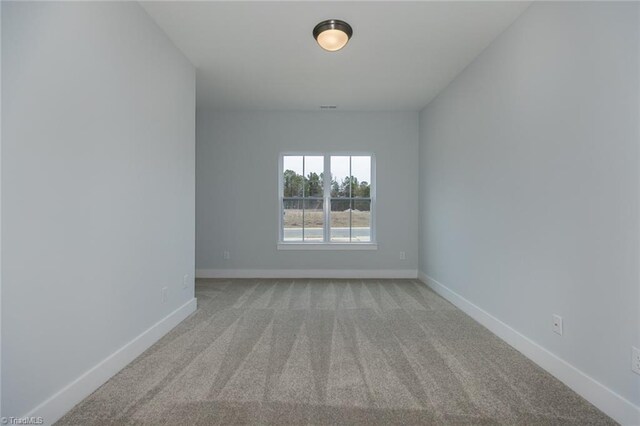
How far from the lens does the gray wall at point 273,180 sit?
532 centimetres

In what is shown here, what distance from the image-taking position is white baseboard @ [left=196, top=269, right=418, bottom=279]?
5301 mm

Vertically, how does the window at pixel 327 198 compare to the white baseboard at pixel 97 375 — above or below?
above

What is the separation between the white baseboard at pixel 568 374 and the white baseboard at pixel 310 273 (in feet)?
6.52

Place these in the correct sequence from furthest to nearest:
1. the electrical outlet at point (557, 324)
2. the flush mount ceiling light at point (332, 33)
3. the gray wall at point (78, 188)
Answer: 1. the flush mount ceiling light at point (332, 33)
2. the electrical outlet at point (557, 324)
3. the gray wall at point (78, 188)

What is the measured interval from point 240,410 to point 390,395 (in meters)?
0.85

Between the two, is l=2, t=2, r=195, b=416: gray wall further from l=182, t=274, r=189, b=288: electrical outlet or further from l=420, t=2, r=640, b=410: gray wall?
l=420, t=2, r=640, b=410: gray wall

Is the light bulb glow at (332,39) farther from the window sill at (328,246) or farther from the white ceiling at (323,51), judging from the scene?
the window sill at (328,246)

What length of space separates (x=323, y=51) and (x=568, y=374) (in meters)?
3.24

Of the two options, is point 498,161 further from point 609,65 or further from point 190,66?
point 190,66

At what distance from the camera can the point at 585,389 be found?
6.28ft

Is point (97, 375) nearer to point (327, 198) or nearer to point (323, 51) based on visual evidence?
point (323, 51)

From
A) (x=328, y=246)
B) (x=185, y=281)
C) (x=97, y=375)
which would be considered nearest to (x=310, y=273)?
(x=328, y=246)

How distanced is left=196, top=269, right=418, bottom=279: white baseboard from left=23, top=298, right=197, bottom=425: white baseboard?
7.38 ft

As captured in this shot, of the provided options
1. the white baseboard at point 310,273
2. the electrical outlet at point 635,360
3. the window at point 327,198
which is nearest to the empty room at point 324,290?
the electrical outlet at point 635,360
